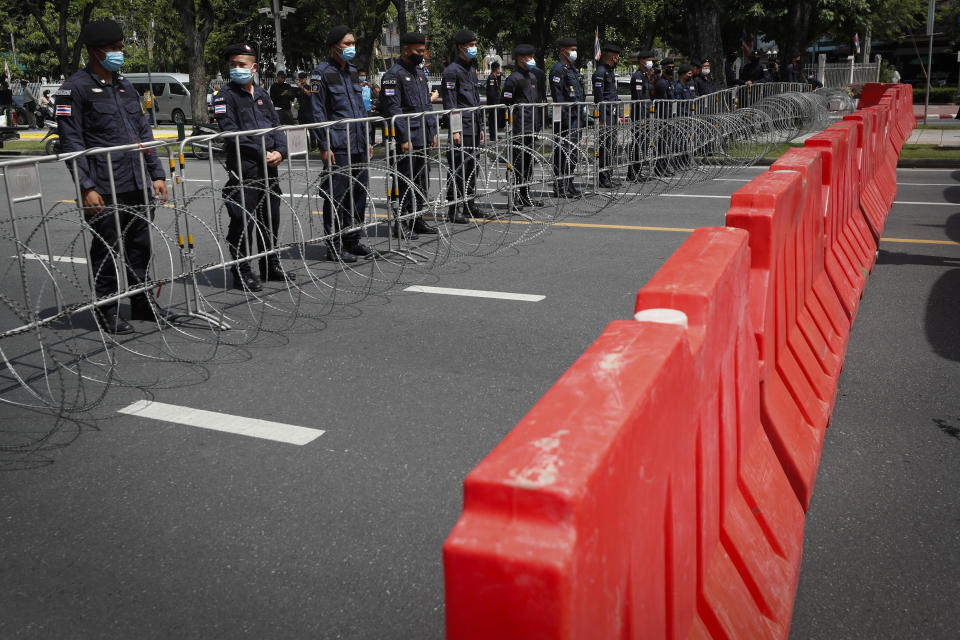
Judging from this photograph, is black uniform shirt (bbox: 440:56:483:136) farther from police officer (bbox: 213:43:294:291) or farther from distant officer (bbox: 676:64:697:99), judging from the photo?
distant officer (bbox: 676:64:697:99)

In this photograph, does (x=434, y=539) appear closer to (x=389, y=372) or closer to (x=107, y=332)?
(x=389, y=372)

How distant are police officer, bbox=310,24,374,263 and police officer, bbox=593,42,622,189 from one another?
199 inches

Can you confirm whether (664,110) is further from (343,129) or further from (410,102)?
(343,129)

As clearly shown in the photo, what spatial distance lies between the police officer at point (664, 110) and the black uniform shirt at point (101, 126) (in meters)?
8.41

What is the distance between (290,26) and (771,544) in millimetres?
61767

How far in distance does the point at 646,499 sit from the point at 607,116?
13414 mm

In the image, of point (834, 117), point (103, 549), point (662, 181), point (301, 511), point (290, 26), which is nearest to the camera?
point (103, 549)

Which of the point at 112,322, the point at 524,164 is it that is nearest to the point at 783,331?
the point at 112,322

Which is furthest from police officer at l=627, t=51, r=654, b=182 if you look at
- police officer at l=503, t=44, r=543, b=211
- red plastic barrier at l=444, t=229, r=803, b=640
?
red plastic barrier at l=444, t=229, r=803, b=640

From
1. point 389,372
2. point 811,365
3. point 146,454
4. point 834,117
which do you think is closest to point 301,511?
point 146,454

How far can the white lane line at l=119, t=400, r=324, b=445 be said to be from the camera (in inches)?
193

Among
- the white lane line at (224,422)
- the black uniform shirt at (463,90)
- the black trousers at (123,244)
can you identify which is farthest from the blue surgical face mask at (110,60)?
the black uniform shirt at (463,90)

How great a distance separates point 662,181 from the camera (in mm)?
15000

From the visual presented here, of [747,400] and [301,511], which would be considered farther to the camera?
[301,511]
